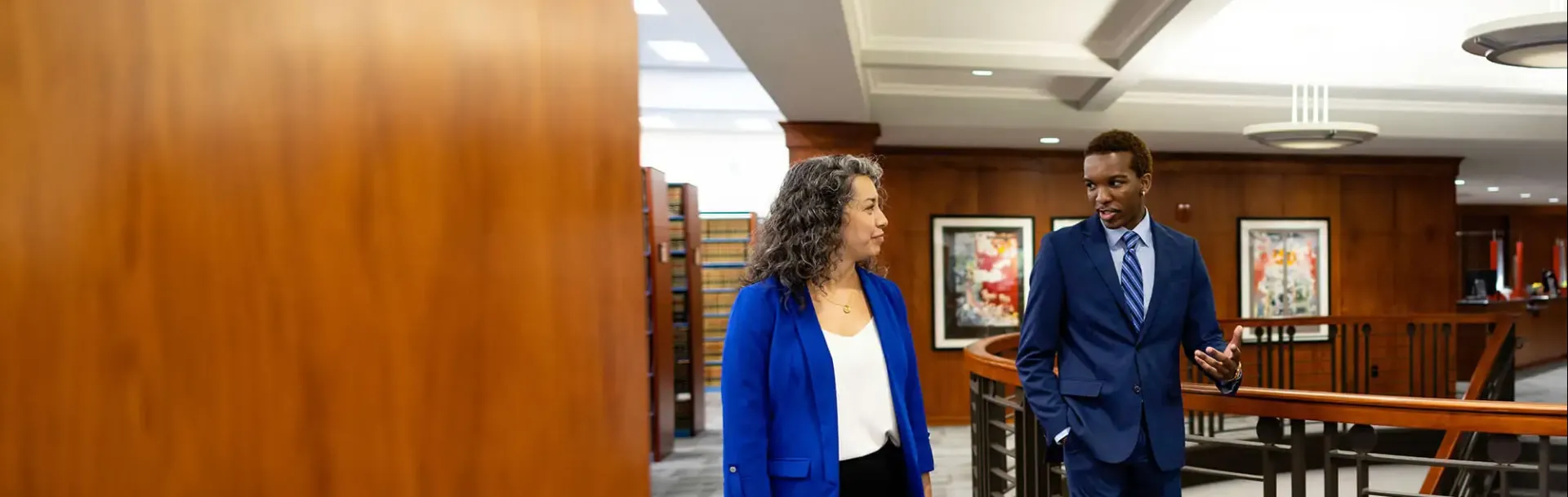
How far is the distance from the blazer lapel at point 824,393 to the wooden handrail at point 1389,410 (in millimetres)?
1319

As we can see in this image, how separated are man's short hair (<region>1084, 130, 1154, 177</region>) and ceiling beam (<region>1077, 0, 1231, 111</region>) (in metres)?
1.79

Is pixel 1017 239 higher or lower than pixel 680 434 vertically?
higher

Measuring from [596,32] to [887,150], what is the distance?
23.1 ft

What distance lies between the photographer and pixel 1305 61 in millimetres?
5523

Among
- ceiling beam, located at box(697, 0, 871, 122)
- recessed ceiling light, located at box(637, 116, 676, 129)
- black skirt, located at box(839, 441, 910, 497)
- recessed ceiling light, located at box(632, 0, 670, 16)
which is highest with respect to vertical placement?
recessed ceiling light, located at box(632, 0, 670, 16)

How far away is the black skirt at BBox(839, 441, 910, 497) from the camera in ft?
5.02

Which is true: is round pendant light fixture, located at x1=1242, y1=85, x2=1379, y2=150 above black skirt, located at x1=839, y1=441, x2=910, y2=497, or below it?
above

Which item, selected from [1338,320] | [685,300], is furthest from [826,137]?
[1338,320]

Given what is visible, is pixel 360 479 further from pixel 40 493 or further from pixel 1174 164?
pixel 1174 164

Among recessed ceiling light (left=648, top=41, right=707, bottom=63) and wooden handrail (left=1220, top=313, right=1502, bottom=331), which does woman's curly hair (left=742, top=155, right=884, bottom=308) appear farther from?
wooden handrail (left=1220, top=313, right=1502, bottom=331)

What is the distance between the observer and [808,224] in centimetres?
160

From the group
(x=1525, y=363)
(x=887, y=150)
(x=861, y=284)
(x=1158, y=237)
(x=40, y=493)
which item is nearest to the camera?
(x=40, y=493)

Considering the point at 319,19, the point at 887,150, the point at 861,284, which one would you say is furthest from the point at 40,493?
the point at 887,150

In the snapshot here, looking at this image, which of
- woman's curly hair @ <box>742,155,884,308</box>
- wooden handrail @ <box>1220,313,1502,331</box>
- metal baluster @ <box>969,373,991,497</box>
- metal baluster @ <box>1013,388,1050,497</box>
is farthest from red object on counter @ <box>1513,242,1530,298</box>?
woman's curly hair @ <box>742,155,884,308</box>
